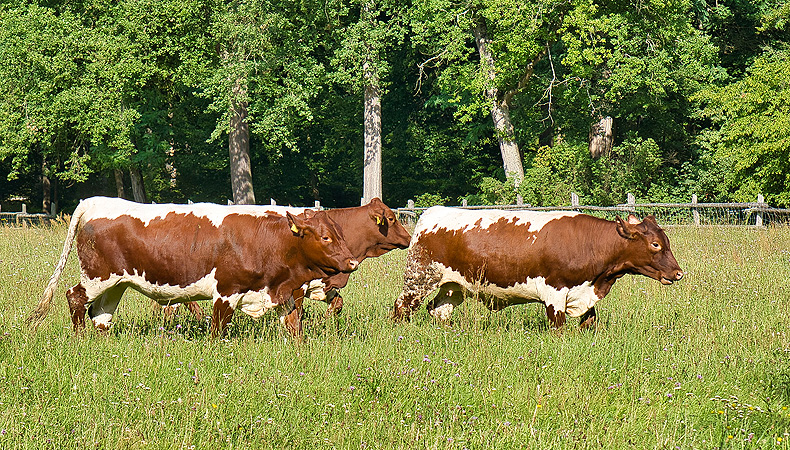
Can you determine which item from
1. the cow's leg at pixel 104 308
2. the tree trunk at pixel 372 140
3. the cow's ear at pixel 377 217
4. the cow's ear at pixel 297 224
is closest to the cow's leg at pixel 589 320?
the cow's ear at pixel 377 217

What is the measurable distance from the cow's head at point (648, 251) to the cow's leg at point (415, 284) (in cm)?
182

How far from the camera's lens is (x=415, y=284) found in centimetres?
806

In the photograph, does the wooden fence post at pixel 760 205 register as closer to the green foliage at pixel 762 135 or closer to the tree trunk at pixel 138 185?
the green foliage at pixel 762 135

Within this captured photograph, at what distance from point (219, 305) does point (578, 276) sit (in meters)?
3.25

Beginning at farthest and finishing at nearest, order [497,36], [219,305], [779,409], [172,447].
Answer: [497,36] < [219,305] < [779,409] < [172,447]

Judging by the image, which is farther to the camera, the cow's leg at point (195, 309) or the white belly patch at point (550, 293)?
the cow's leg at point (195, 309)

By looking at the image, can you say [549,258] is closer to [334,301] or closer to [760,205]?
[334,301]

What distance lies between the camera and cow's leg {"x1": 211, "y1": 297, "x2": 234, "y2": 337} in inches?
277

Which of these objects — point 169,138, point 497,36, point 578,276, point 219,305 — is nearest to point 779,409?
point 578,276

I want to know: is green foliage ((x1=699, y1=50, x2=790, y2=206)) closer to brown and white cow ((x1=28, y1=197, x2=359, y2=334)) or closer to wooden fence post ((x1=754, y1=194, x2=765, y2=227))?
wooden fence post ((x1=754, y1=194, x2=765, y2=227))

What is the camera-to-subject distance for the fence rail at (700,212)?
61.0 feet

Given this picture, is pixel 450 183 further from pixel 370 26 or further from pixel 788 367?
pixel 788 367

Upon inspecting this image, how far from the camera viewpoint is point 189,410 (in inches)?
195

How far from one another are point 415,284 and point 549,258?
142 cm
